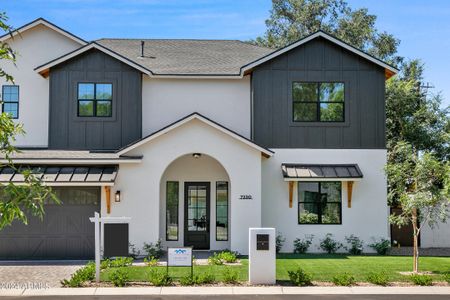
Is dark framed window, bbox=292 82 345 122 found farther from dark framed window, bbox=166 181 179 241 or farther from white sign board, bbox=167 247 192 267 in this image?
white sign board, bbox=167 247 192 267

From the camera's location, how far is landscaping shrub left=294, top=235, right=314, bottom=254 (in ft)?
65.2

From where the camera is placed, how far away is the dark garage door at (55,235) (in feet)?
60.7

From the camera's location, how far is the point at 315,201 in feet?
66.8

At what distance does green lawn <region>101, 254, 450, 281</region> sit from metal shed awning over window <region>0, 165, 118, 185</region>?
3534 millimetres

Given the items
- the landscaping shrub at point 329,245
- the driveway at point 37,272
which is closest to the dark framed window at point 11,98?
the driveway at point 37,272

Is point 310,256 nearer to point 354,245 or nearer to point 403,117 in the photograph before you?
point 354,245

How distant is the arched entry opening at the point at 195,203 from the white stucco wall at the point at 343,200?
171 centimetres

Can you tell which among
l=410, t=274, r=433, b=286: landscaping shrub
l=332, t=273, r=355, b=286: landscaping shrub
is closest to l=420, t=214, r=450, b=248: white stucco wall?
l=410, t=274, r=433, b=286: landscaping shrub

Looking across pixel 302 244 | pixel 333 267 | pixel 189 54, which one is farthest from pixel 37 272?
pixel 189 54

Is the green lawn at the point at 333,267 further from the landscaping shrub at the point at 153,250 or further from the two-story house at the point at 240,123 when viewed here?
the landscaping shrub at the point at 153,250

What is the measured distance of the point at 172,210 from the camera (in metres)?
20.8

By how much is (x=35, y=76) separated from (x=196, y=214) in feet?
27.3

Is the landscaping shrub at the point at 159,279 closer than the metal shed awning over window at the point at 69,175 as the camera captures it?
Yes

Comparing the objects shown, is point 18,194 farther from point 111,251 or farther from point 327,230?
point 327,230
